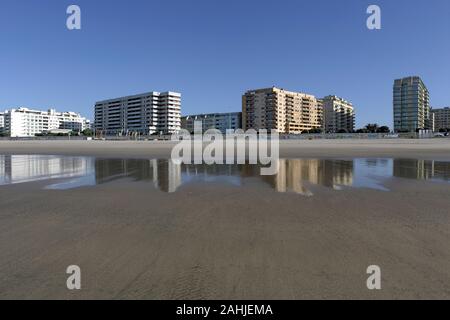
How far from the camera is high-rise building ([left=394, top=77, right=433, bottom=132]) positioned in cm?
14100

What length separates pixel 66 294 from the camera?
10.1 ft

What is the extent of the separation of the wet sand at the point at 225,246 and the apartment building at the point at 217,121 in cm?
16968

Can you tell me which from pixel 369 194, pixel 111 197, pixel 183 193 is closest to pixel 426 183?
pixel 369 194

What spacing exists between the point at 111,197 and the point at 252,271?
5.53m

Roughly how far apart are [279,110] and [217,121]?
44.1 metres

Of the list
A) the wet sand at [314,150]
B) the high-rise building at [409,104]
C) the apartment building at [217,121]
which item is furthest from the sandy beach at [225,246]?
the apartment building at [217,121]

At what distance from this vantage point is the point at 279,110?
15788 cm

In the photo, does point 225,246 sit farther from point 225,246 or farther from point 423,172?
point 423,172

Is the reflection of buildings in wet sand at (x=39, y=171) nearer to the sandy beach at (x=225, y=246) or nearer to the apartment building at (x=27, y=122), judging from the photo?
the sandy beach at (x=225, y=246)

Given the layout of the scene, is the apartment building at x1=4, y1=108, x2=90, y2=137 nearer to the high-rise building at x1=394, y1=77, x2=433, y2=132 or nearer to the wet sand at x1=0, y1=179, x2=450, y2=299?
the high-rise building at x1=394, y1=77, x2=433, y2=132

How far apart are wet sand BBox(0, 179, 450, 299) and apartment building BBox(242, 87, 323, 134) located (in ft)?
498

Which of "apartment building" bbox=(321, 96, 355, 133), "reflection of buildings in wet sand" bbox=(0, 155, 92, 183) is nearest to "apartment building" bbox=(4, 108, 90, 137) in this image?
"apartment building" bbox=(321, 96, 355, 133)

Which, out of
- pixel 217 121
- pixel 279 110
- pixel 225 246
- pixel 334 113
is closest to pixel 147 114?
pixel 217 121

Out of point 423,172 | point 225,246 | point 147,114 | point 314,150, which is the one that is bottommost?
point 225,246
